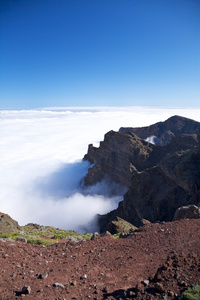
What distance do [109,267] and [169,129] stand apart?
4104 inches

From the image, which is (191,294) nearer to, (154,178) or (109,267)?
(109,267)

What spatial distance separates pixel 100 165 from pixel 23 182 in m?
62.6

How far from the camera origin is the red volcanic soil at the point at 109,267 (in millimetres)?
5723

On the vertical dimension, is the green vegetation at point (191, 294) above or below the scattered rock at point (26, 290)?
above

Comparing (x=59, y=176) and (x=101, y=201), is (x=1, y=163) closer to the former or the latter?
(x=59, y=176)

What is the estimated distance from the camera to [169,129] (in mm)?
103938

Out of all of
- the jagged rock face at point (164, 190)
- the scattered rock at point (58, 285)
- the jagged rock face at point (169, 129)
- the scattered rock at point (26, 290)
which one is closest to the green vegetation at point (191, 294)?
the scattered rock at point (58, 285)

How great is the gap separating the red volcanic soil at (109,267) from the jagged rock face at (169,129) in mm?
84857

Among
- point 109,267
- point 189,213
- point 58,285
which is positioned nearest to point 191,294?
point 109,267

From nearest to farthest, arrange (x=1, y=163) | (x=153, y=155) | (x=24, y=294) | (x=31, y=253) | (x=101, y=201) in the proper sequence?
(x=24, y=294) < (x=31, y=253) < (x=153, y=155) < (x=101, y=201) < (x=1, y=163)

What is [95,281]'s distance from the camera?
6508 millimetres

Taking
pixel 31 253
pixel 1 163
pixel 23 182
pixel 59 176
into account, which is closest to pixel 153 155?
pixel 31 253

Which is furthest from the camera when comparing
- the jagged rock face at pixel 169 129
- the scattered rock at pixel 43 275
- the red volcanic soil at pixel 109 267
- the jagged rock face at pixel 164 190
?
the jagged rock face at pixel 169 129

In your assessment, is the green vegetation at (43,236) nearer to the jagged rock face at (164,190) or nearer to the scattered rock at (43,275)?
the scattered rock at (43,275)
